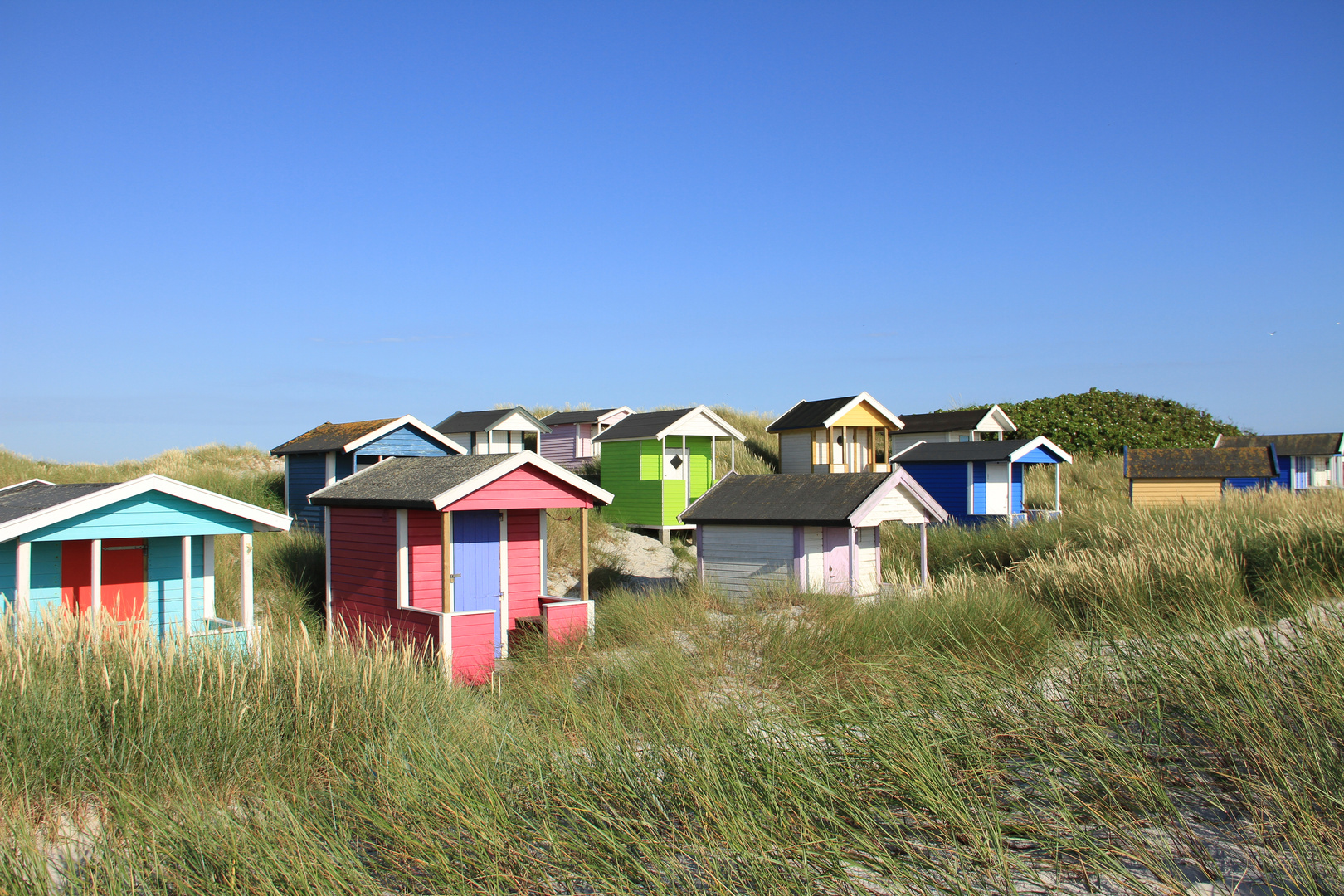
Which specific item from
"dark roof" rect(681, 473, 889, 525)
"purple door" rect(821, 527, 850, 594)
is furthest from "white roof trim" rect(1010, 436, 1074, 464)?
"purple door" rect(821, 527, 850, 594)

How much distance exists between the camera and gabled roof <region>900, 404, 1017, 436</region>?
36.3 metres

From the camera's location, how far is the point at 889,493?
17.2m

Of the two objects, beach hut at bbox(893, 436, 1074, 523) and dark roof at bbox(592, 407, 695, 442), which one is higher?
dark roof at bbox(592, 407, 695, 442)

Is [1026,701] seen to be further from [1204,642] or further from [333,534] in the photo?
[333,534]

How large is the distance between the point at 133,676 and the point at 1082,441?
44.1 metres

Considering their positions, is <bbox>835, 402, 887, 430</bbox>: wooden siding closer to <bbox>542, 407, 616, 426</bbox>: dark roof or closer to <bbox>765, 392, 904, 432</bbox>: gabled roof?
<bbox>765, 392, 904, 432</bbox>: gabled roof

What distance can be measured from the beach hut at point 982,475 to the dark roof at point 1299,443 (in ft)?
50.7

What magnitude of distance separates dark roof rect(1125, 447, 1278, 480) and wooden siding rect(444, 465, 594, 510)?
751 inches

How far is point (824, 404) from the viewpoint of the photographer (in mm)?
33125

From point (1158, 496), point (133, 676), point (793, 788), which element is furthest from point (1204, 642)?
point (1158, 496)

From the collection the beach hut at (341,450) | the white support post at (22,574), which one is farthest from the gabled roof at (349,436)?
the white support post at (22,574)

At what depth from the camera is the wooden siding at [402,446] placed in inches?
937

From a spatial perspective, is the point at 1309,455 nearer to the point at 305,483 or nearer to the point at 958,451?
the point at 958,451

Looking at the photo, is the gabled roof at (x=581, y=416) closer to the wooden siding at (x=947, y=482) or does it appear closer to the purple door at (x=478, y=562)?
the wooden siding at (x=947, y=482)
